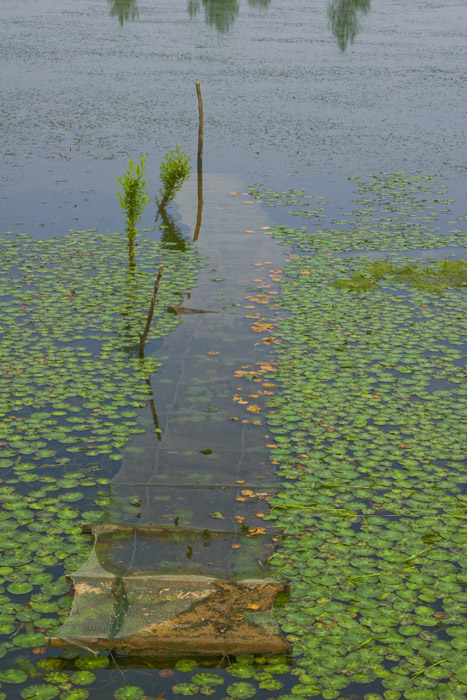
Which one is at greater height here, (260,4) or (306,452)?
(260,4)

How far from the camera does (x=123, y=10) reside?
36312 millimetres

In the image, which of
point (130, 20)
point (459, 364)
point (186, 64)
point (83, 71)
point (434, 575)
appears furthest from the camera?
point (130, 20)

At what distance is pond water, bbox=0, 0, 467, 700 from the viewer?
4.23 metres

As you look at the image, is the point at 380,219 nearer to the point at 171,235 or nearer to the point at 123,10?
the point at 171,235

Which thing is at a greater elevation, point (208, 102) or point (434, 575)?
point (208, 102)

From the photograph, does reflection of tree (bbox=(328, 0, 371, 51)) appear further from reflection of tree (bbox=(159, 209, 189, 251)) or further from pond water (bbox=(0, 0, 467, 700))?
reflection of tree (bbox=(159, 209, 189, 251))

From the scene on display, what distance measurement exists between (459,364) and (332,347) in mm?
1163

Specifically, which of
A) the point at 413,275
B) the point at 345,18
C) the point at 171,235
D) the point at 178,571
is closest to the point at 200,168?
the point at 171,235

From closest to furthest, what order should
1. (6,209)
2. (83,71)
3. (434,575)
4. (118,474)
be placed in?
(434,575), (118,474), (6,209), (83,71)

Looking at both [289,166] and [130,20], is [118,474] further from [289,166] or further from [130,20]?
[130,20]

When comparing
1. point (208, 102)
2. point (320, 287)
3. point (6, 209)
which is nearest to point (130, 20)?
point (208, 102)

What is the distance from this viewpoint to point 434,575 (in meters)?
4.57

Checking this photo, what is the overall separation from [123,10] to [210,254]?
2982 cm

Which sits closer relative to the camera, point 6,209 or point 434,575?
point 434,575
